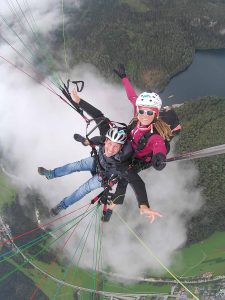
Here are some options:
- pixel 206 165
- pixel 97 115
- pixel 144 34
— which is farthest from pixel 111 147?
pixel 144 34

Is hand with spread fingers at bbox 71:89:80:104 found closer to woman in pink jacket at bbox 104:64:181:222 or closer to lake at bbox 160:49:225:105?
woman in pink jacket at bbox 104:64:181:222

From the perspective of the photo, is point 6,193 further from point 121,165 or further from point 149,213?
point 149,213

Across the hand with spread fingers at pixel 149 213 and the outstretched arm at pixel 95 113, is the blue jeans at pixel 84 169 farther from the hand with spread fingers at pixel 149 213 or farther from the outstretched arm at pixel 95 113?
the hand with spread fingers at pixel 149 213

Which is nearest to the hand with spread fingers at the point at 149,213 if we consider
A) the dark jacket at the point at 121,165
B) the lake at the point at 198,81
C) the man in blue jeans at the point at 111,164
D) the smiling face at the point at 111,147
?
the man in blue jeans at the point at 111,164

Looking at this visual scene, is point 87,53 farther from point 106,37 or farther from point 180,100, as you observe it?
point 180,100

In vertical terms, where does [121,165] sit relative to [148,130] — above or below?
below

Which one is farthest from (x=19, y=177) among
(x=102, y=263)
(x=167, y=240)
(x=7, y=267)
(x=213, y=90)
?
(x=213, y=90)

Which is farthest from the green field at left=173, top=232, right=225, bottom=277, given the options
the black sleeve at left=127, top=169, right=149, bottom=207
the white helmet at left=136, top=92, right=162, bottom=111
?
the white helmet at left=136, top=92, right=162, bottom=111
